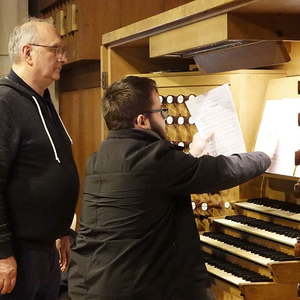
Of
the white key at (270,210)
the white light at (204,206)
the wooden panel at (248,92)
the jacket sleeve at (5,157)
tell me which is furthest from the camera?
the white light at (204,206)

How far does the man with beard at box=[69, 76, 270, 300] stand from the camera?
242 cm

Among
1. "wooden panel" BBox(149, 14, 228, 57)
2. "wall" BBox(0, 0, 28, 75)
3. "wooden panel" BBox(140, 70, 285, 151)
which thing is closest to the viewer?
"wooden panel" BBox(149, 14, 228, 57)

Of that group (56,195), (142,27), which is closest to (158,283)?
Result: (56,195)

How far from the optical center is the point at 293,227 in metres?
Answer: 3.14

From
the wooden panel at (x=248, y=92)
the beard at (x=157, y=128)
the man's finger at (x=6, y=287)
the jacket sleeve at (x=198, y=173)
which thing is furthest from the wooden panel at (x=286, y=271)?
A: the wooden panel at (x=248, y=92)

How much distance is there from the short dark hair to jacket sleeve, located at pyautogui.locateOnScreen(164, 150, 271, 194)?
239 mm

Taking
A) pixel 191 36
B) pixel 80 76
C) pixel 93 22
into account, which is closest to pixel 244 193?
pixel 191 36

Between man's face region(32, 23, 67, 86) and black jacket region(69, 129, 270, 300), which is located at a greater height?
man's face region(32, 23, 67, 86)

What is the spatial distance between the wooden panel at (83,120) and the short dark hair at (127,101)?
2.80 meters

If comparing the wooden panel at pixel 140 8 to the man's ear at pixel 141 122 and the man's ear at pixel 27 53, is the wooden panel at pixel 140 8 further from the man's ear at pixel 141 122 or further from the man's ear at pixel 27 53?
the man's ear at pixel 141 122

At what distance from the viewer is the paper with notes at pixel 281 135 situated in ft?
9.90

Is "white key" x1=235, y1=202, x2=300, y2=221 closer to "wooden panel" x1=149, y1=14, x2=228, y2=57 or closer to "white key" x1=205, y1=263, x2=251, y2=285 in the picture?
"white key" x1=205, y1=263, x2=251, y2=285

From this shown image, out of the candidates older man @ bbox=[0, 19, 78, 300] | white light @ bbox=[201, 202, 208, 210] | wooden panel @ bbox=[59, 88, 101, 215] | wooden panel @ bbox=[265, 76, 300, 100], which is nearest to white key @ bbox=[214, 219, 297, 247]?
white light @ bbox=[201, 202, 208, 210]

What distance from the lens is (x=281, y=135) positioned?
3.15 m
